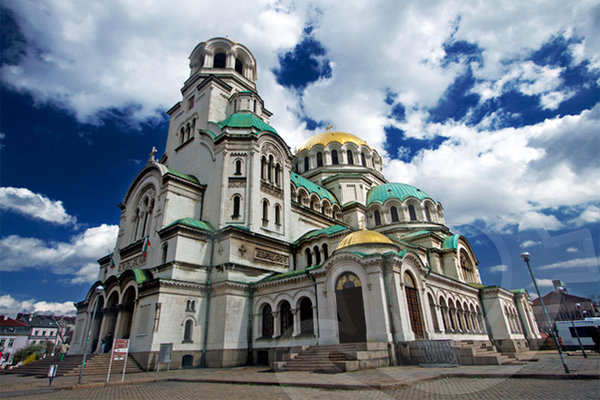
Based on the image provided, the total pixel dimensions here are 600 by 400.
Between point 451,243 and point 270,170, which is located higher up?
point 270,170

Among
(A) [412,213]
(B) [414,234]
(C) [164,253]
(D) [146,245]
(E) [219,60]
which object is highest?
(E) [219,60]

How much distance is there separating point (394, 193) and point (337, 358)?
26597mm

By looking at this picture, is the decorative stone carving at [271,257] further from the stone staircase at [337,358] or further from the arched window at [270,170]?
the stone staircase at [337,358]

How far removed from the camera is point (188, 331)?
22.0 m

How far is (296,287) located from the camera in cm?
2197

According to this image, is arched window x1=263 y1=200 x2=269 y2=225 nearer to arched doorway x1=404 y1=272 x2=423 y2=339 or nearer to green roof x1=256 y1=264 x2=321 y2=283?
green roof x1=256 y1=264 x2=321 y2=283

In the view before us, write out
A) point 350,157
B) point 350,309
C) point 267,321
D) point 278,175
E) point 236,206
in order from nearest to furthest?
point 350,309, point 267,321, point 236,206, point 278,175, point 350,157

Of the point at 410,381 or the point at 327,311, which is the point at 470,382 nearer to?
the point at 410,381

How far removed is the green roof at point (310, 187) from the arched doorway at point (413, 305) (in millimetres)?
17131

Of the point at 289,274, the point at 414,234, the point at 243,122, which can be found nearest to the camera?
the point at 289,274

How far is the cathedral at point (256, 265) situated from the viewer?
1867 centimetres

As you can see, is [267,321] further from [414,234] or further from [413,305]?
[414,234]

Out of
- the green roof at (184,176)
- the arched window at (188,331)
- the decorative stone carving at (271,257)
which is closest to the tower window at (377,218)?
the decorative stone carving at (271,257)

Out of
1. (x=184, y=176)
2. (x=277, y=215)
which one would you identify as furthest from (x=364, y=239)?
(x=184, y=176)
